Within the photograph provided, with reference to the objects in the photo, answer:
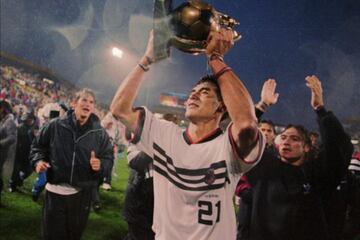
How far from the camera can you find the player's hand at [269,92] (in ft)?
7.68

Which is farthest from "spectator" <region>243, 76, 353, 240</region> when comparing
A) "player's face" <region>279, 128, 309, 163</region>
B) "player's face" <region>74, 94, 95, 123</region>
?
"player's face" <region>74, 94, 95, 123</region>

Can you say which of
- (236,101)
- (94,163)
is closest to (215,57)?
(236,101)

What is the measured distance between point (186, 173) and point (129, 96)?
55 cm

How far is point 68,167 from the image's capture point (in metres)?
3.57

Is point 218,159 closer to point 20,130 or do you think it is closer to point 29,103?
point 20,130

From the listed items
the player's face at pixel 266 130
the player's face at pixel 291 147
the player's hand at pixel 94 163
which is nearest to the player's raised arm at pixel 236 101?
the player's face at pixel 291 147

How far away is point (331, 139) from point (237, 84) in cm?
141

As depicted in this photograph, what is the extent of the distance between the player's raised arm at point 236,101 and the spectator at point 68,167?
216 cm

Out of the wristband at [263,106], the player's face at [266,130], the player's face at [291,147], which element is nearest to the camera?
the wristband at [263,106]

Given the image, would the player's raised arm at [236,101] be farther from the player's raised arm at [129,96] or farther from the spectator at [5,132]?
the spectator at [5,132]

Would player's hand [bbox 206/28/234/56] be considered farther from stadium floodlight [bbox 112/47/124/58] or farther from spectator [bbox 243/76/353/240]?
stadium floodlight [bbox 112/47/124/58]

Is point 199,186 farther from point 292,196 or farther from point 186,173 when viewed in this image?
point 292,196

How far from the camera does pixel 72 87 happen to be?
40375 millimetres

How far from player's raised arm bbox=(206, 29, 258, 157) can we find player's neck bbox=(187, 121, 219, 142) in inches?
10.8
